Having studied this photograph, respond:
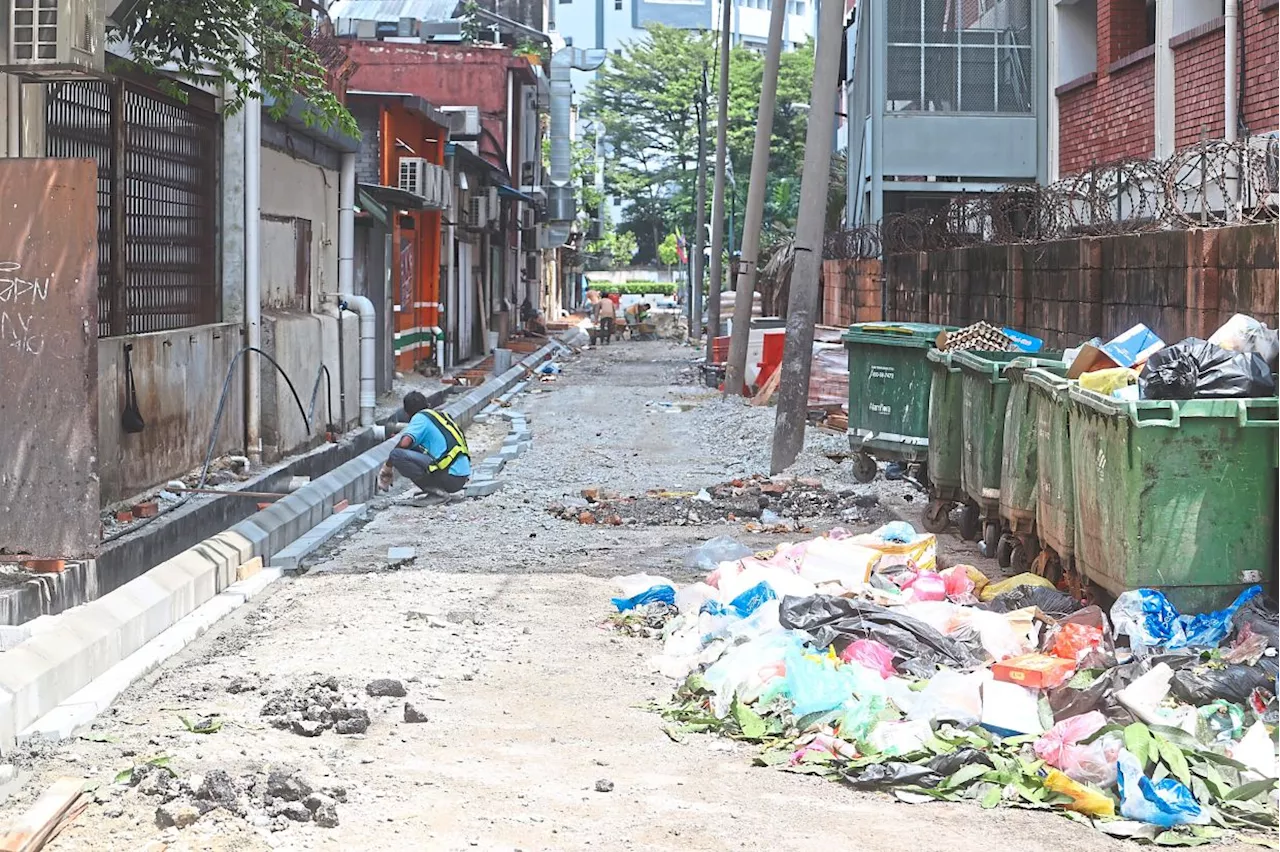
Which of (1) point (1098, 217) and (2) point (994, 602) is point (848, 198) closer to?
(1) point (1098, 217)

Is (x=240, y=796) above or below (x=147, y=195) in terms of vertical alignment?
below

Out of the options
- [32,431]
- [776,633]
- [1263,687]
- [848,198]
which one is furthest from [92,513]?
[848,198]

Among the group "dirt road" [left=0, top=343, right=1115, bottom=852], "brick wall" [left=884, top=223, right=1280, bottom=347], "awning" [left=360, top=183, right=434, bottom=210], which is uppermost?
"awning" [left=360, top=183, right=434, bottom=210]

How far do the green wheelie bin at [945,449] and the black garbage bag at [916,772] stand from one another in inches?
229

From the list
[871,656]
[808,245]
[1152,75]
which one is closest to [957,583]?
[871,656]

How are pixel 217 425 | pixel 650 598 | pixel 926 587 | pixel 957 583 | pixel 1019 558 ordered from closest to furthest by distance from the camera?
1. pixel 926 587
2. pixel 957 583
3. pixel 650 598
4. pixel 1019 558
5. pixel 217 425

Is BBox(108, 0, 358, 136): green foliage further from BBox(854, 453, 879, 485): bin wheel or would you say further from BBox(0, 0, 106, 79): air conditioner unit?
BBox(854, 453, 879, 485): bin wheel

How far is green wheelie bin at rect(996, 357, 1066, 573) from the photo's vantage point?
989 centimetres

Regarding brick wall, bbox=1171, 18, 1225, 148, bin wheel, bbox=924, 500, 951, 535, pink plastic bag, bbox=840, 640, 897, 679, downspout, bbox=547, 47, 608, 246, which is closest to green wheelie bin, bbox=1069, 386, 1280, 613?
pink plastic bag, bbox=840, 640, 897, 679

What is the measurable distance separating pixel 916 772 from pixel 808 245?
10939mm

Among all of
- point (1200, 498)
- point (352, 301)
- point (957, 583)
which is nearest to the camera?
point (1200, 498)

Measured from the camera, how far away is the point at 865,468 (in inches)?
595

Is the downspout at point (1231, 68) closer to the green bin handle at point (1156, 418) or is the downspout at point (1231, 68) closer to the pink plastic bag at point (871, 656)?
the green bin handle at point (1156, 418)

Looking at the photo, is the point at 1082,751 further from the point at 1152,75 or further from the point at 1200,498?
the point at 1152,75
